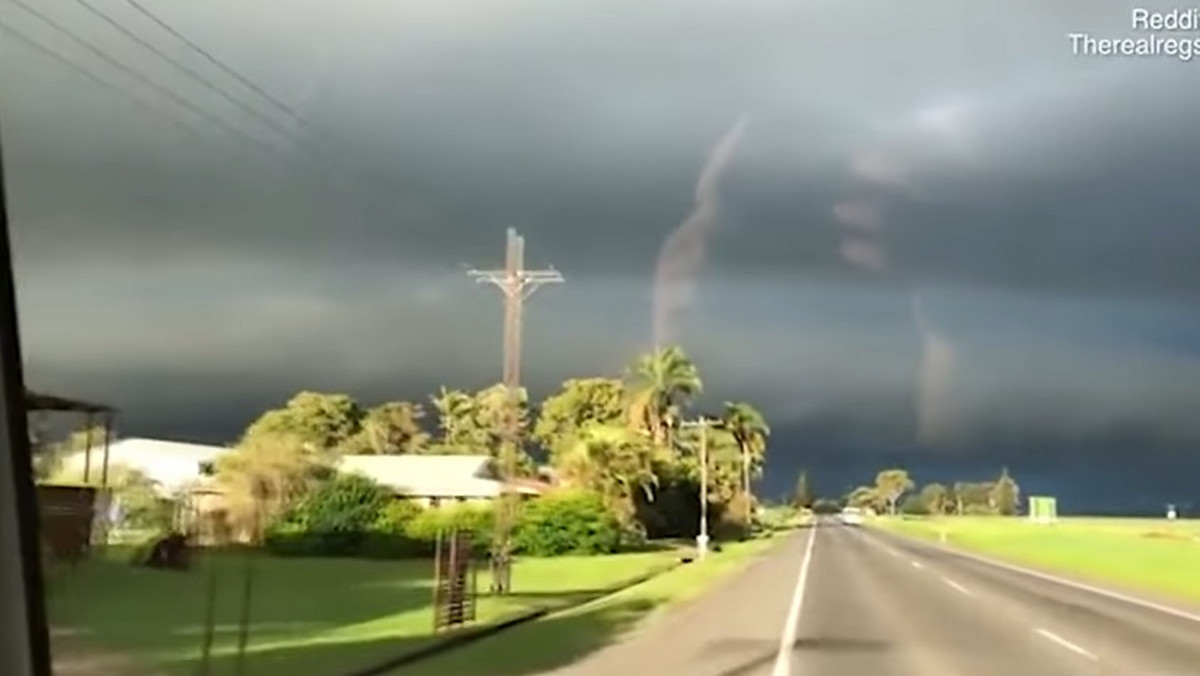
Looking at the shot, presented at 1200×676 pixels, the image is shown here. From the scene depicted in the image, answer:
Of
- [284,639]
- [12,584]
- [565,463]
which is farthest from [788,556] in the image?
[12,584]

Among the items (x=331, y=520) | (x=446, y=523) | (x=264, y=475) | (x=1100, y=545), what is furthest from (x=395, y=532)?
(x=1100, y=545)

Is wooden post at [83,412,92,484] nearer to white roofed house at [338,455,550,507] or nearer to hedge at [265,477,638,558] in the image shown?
hedge at [265,477,638,558]

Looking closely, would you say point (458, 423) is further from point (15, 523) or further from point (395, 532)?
point (15, 523)

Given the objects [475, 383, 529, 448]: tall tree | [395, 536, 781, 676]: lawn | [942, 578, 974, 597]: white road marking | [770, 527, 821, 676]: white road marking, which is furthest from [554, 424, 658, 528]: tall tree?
[942, 578, 974, 597]: white road marking

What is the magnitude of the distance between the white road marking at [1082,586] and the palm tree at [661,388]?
1.98m

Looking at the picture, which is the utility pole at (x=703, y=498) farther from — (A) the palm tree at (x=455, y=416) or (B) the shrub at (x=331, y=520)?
(B) the shrub at (x=331, y=520)

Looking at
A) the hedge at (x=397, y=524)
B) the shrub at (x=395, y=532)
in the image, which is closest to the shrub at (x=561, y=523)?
the hedge at (x=397, y=524)

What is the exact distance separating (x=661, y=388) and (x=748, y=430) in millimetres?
362

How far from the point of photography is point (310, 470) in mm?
5523

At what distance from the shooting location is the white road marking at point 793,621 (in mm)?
5297

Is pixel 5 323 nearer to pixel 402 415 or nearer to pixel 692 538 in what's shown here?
pixel 402 415

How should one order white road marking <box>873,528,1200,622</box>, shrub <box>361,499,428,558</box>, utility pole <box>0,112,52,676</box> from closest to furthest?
utility pole <box>0,112,52,676</box> → shrub <box>361,499,428,558</box> → white road marking <box>873,528,1200,622</box>

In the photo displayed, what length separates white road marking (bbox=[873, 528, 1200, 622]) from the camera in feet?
19.5

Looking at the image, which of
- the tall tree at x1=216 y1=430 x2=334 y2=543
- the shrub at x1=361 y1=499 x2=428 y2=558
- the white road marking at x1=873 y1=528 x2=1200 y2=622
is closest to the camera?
the tall tree at x1=216 y1=430 x2=334 y2=543
